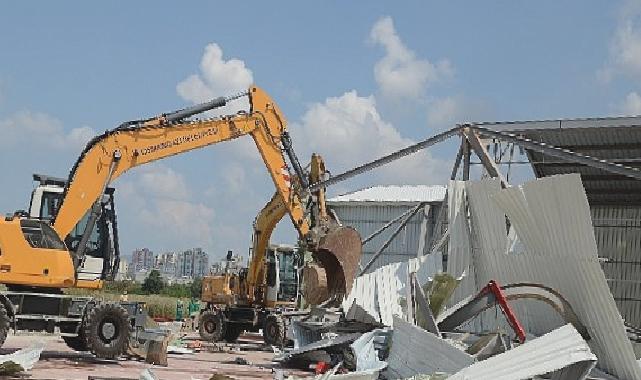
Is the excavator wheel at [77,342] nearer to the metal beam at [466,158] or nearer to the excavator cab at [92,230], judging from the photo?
the excavator cab at [92,230]

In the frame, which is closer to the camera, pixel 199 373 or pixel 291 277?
pixel 199 373

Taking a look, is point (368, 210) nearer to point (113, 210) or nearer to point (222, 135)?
point (222, 135)

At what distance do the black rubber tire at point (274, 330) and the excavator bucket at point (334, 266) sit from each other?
340 centimetres

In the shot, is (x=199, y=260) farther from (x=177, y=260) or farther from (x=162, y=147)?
(x=162, y=147)

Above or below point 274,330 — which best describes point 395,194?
above

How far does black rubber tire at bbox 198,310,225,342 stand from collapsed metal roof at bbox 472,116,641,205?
10.6 m

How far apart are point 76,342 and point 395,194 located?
26.3 m

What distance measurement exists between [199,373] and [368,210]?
2407 cm

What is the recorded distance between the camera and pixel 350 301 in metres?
17.6

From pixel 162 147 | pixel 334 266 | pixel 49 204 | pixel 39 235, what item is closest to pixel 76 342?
pixel 39 235

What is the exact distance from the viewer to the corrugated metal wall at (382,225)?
36938 mm

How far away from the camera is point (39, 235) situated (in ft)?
55.6

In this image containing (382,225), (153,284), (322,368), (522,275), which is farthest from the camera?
(153,284)

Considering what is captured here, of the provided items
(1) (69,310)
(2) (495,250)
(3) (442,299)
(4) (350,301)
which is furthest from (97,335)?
(2) (495,250)
